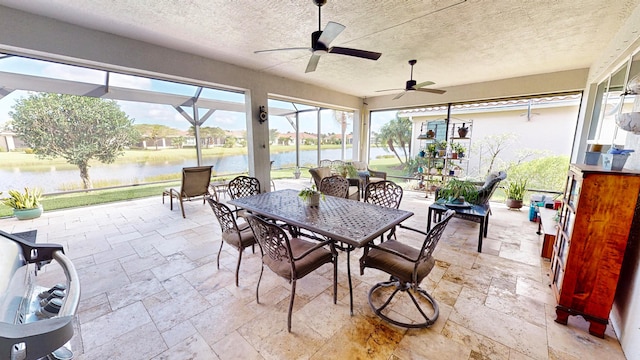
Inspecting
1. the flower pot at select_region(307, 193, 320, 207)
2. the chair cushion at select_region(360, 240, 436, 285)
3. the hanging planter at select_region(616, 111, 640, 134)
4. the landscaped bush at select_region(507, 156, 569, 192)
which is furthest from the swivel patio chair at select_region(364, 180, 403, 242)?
the landscaped bush at select_region(507, 156, 569, 192)

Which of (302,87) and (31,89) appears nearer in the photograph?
(31,89)

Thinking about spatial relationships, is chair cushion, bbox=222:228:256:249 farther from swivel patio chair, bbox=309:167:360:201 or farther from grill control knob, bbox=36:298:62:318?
swivel patio chair, bbox=309:167:360:201

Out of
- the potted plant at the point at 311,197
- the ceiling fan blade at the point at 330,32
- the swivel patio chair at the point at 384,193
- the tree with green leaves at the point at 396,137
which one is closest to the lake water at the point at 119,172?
the tree with green leaves at the point at 396,137

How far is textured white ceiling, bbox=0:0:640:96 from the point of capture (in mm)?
2424

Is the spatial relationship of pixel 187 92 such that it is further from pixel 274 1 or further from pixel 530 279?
pixel 530 279

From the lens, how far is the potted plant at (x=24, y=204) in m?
4.04

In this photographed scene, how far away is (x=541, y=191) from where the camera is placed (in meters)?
5.28

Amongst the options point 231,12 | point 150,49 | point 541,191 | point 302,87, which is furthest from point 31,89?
point 541,191

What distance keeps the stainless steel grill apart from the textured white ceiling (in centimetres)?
248

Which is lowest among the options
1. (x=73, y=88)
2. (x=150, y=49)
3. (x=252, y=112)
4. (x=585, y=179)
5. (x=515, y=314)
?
(x=515, y=314)

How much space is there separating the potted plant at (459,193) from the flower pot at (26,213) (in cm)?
693

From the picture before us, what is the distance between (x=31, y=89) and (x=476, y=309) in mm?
7302

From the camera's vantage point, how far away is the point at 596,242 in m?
1.72

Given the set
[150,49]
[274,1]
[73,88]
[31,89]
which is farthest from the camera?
[73,88]
